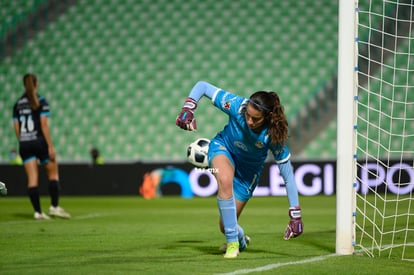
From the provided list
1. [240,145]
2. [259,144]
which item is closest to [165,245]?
[240,145]

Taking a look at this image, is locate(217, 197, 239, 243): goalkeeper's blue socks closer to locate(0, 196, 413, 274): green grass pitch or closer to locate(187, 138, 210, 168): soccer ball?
locate(0, 196, 413, 274): green grass pitch

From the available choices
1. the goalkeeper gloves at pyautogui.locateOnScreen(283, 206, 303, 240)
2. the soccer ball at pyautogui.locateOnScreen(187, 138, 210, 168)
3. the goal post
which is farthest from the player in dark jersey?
the goalkeeper gloves at pyautogui.locateOnScreen(283, 206, 303, 240)

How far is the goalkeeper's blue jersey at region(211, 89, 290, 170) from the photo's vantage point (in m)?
6.82

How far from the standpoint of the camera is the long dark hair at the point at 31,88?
11469mm

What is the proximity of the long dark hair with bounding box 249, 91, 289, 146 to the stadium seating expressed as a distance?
14.6 m

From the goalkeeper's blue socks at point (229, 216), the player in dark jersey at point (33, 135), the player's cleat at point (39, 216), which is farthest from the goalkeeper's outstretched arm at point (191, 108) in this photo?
the player's cleat at point (39, 216)

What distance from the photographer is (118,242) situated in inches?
327

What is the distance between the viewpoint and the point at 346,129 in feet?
23.4

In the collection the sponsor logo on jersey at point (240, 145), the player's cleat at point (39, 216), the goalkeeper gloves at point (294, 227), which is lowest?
the player's cleat at point (39, 216)

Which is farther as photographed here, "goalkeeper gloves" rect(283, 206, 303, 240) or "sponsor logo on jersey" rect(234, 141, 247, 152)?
"sponsor logo on jersey" rect(234, 141, 247, 152)

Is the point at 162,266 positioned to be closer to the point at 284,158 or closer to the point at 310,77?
the point at 284,158

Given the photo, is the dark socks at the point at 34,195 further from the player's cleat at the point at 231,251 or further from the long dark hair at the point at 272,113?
the long dark hair at the point at 272,113

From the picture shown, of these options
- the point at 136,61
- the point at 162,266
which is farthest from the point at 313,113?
the point at 162,266

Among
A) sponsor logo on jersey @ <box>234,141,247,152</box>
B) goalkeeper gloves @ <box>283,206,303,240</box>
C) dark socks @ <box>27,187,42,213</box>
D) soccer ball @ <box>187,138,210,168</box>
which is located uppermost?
sponsor logo on jersey @ <box>234,141,247,152</box>
